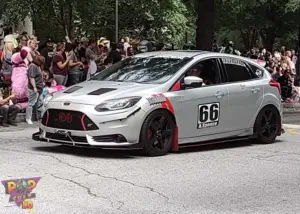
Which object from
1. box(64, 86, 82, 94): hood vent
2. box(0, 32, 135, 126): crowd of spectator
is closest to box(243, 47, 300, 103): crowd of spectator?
box(0, 32, 135, 126): crowd of spectator

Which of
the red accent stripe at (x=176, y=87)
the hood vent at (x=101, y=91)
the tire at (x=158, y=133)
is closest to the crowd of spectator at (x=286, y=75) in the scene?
the red accent stripe at (x=176, y=87)

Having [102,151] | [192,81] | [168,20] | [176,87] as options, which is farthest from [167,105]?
[168,20]

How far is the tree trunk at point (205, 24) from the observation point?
18438 mm

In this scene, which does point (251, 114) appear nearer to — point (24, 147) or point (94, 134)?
point (94, 134)

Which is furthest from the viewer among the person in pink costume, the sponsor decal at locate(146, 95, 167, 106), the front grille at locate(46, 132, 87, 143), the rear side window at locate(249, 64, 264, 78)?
the person in pink costume

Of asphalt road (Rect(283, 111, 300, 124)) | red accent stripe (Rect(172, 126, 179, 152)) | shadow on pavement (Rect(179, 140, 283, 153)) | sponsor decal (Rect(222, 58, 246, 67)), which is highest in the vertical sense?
sponsor decal (Rect(222, 58, 246, 67))

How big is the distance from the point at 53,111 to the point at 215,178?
275 cm

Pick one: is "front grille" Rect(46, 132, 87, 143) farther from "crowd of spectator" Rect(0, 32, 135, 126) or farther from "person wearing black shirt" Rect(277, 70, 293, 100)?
"person wearing black shirt" Rect(277, 70, 293, 100)

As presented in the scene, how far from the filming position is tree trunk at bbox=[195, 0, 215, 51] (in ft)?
60.5

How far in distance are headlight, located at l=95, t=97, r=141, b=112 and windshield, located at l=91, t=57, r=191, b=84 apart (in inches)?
30.5

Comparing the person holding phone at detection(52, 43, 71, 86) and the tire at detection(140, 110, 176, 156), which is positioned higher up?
the person holding phone at detection(52, 43, 71, 86)

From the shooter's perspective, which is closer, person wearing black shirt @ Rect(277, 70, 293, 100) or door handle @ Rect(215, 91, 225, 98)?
door handle @ Rect(215, 91, 225, 98)

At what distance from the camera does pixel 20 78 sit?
13.7 metres

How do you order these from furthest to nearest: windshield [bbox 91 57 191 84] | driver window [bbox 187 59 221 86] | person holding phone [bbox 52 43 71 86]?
person holding phone [bbox 52 43 71 86] < driver window [bbox 187 59 221 86] < windshield [bbox 91 57 191 84]
